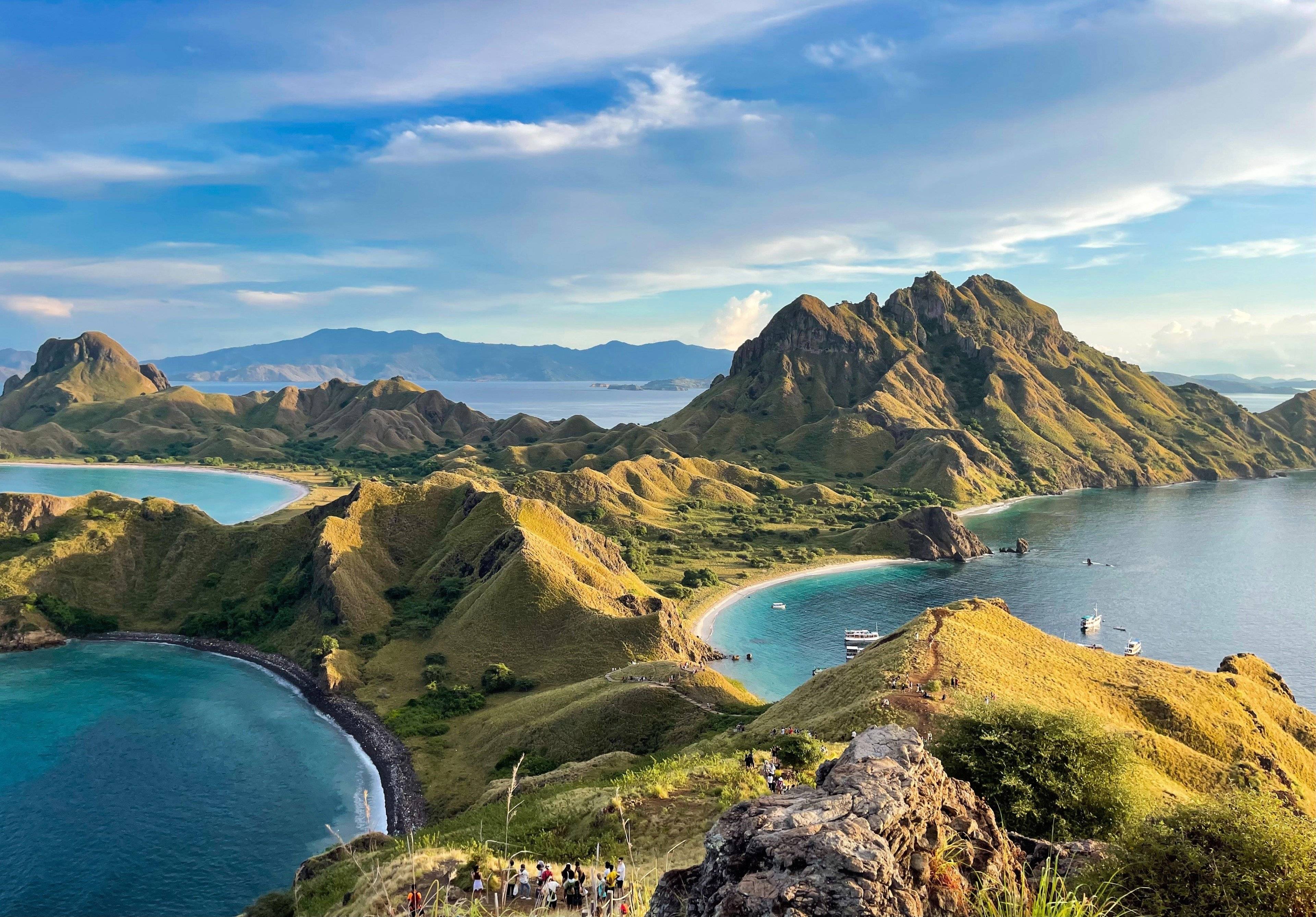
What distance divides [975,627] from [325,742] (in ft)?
229

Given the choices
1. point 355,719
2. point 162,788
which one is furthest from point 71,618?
point 355,719

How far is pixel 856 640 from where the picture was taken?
105m

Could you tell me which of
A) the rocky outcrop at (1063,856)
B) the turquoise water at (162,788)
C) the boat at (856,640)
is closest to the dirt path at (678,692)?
the turquoise water at (162,788)

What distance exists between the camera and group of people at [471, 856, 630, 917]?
2000 cm

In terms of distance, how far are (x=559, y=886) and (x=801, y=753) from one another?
21.7m

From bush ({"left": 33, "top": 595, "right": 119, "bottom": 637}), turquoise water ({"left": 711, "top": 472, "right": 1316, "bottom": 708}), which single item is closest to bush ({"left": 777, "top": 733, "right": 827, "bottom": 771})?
turquoise water ({"left": 711, "top": 472, "right": 1316, "bottom": 708})

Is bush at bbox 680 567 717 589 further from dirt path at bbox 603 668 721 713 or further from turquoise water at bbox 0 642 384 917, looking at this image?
turquoise water at bbox 0 642 384 917

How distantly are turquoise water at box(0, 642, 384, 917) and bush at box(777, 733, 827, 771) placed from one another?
39347 mm

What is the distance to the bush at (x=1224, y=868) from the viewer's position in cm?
1391

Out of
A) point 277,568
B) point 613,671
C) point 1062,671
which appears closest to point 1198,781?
point 1062,671

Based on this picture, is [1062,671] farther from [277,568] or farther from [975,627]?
[277,568]

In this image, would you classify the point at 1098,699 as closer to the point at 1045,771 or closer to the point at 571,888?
the point at 1045,771

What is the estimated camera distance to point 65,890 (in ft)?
171

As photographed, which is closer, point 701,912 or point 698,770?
point 701,912
